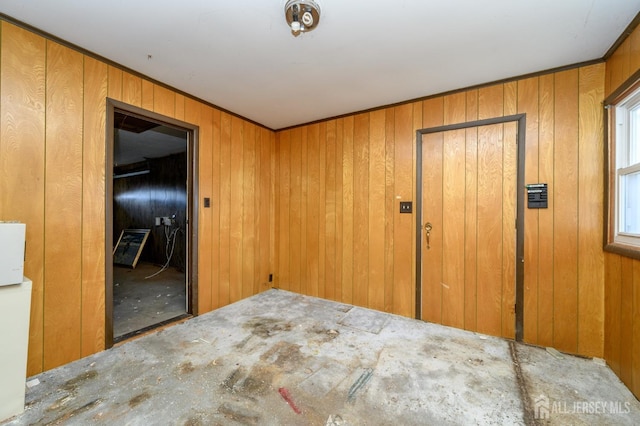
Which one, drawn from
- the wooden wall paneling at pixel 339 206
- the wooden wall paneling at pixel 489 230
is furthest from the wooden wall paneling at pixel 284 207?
the wooden wall paneling at pixel 489 230

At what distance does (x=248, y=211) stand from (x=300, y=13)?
2.47 metres

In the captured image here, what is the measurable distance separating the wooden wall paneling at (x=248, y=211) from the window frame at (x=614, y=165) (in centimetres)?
354

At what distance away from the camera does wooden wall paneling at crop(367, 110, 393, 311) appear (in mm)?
3090

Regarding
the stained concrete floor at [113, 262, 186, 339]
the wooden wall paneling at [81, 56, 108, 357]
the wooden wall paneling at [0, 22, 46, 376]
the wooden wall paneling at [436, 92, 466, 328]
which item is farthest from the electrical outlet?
the wooden wall paneling at [0, 22, 46, 376]

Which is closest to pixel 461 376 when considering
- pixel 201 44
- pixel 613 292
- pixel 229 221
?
pixel 613 292

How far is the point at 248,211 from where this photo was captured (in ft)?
11.7

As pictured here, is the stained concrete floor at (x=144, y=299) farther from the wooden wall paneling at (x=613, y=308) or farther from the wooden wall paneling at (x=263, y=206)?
the wooden wall paneling at (x=613, y=308)

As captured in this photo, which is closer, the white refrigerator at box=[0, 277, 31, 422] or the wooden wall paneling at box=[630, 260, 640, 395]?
the white refrigerator at box=[0, 277, 31, 422]

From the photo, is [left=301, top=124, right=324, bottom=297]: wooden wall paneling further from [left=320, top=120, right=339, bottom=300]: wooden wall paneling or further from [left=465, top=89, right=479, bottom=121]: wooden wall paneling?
[left=465, top=89, right=479, bottom=121]: wooden wall paneling

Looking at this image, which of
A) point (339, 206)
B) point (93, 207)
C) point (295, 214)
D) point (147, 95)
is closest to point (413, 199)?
point (339, 206)

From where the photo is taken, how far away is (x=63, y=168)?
1.97 meters

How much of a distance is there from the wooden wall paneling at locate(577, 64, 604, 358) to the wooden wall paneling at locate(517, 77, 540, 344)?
0.29 metres

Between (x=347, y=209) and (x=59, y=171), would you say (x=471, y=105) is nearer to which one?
(x=347, y=209)

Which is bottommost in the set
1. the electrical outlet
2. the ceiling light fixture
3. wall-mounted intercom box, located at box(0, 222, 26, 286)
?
wall-mounted intercom box, located at box(0, 222, 26, 286)
